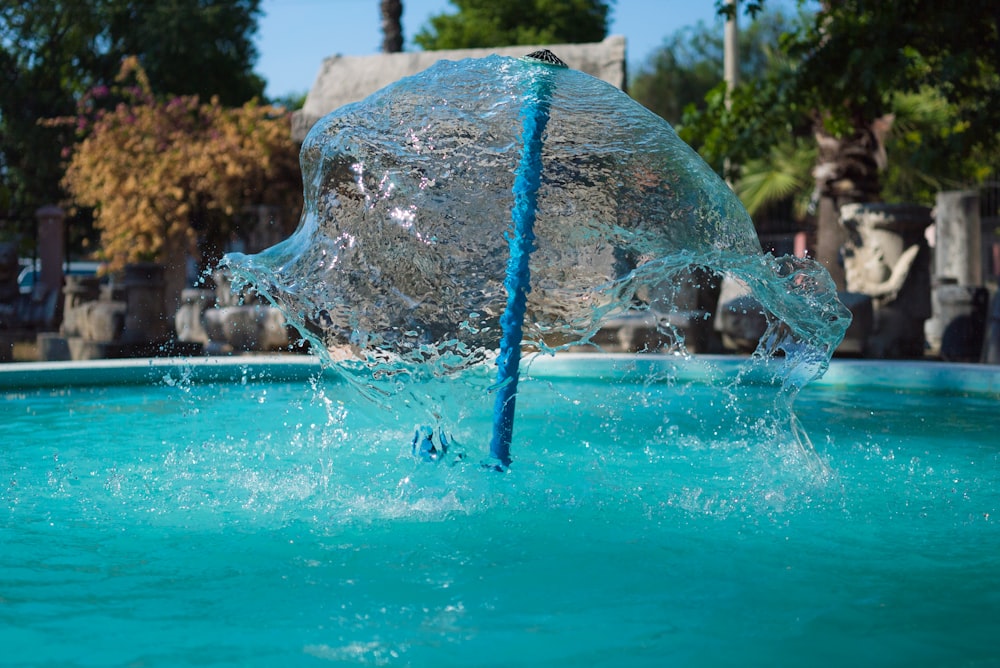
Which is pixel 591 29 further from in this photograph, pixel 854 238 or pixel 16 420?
pixel 16 420

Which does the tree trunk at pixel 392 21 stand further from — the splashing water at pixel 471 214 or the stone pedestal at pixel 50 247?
the splashing water at pixel 471 214

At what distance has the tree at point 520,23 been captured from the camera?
1112 inches

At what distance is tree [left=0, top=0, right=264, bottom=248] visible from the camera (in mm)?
20156

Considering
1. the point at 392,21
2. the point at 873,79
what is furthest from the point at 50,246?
the point at 873,79

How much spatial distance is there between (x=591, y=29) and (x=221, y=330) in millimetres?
22016

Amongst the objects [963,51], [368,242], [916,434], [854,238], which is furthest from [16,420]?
[854,238]

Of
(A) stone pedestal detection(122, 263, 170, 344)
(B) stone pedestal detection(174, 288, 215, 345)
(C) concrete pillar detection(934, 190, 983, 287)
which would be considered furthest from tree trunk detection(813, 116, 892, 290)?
(A) stone pedestal detection(122, 263, 170, 344)

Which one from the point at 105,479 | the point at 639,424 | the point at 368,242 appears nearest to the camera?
the point at 105,479

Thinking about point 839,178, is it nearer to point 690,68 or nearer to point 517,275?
point 517,275

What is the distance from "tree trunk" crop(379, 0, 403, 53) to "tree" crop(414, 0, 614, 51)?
38.9 feet

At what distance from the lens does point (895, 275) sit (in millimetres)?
9555

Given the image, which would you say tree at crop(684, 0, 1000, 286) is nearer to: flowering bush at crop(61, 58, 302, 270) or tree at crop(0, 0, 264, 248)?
flowering bush at crop(61, 58, 302, 270)

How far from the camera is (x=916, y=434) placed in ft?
16.1

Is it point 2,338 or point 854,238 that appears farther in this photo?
point 2,338
